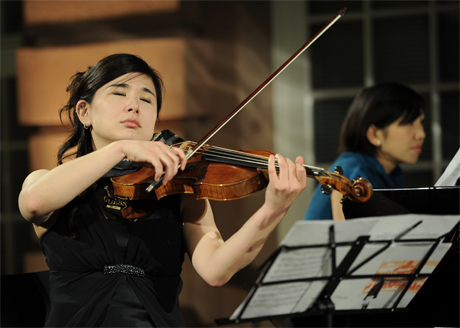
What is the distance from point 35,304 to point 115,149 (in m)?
0.50

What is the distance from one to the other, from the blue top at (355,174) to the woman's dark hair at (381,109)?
7 cm

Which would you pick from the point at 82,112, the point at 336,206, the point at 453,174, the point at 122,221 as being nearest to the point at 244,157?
the point at 122,221

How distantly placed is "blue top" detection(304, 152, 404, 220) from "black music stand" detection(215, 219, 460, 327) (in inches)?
35.7

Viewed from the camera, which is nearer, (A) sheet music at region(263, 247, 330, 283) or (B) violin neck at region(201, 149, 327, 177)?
(A) sheet music at region(263, 247, 330, 283)

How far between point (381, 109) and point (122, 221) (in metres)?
1.32

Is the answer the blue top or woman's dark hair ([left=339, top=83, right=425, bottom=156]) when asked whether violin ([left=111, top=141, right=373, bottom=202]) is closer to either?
the blue top

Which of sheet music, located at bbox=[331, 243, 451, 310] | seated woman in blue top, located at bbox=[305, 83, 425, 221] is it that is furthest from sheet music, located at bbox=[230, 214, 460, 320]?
seated woman in blue top, located at bbox=[305, 83, 425, 221]

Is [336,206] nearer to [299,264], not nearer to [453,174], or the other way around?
[453,174]

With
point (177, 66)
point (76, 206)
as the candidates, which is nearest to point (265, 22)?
point (177, 66)

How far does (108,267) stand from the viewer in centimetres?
116

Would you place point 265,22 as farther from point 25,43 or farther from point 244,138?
point 25,43

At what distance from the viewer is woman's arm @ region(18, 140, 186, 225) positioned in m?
1.02

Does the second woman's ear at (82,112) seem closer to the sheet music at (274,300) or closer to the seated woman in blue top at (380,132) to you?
the sheet music at (274,300)

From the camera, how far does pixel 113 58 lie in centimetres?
126
